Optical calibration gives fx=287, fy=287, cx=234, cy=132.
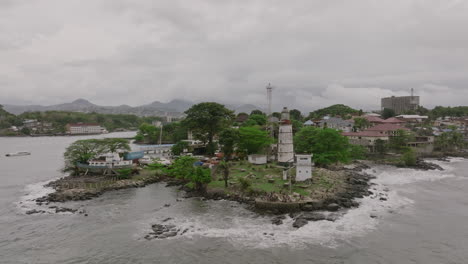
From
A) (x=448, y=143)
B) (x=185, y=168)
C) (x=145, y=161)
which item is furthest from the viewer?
(x=448, y=143)

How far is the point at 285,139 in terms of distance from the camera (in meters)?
38.2

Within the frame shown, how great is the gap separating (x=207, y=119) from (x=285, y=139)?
695 inches

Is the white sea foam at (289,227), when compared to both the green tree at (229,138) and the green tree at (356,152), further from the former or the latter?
the green tree at (356,152)

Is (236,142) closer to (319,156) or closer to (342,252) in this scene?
(319,156)

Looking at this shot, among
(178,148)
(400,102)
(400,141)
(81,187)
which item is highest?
(400,102)

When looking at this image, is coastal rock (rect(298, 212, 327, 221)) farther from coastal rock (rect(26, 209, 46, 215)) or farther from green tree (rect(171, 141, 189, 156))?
green tree (rect(171, 141, 189, 156))

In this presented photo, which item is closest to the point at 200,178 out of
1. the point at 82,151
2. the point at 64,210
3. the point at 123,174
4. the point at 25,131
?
the point at 123,174

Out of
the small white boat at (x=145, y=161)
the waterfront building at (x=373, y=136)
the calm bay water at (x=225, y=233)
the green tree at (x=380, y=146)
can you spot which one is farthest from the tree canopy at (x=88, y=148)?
the waterfront building at (x=373, y=136)

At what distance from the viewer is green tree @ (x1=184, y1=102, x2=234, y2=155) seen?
51.5 m

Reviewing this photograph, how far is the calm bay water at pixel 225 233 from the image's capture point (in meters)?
18.5

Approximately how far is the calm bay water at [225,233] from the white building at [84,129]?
128295 mm

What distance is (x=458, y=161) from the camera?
2160 inches

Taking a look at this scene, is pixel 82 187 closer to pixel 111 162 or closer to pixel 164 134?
pixel 111 162

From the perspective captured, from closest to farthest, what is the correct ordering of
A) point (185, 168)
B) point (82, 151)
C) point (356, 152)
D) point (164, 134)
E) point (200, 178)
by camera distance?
point (200, 178)
point (185, 168)
point (82, 151)
point (356, 152)
point (164, 134)
